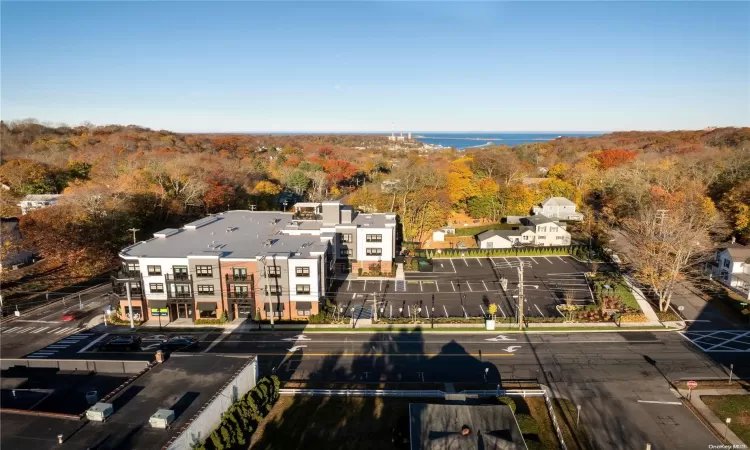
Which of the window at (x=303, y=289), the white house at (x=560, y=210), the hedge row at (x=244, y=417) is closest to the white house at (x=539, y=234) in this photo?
the white house at (x=560, y=210)

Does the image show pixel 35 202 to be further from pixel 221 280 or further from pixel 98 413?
pixel 98 413

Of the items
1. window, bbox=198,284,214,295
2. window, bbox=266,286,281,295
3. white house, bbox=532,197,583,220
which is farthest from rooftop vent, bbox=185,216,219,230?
white house, bbox=532,197,583,220

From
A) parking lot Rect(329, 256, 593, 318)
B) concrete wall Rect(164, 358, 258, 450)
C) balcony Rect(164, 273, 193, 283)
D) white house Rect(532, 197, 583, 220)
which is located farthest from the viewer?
white house Rect(532, 197, 583, 220)

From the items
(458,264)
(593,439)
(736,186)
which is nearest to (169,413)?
(593,439)

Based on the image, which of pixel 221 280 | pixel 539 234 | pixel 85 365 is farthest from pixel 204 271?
pixel 539 234

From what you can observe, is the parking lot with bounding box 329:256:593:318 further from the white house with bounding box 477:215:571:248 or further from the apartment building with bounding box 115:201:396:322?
the white house with bounding box 477:215:571:248

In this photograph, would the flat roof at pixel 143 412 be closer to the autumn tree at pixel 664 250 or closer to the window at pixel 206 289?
the window at pixel 206 289
